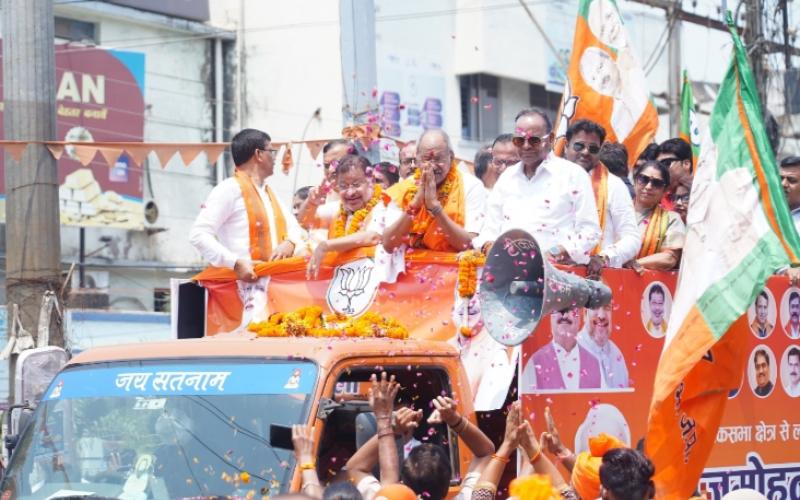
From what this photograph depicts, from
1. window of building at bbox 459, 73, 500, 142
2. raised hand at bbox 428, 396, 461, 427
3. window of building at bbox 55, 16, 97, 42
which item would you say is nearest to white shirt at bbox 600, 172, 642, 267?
raised hand at bbox 428, 396, 461, 427

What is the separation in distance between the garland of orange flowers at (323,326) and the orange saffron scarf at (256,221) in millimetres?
1545

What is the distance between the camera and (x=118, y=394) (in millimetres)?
5062

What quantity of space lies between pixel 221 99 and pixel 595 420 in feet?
64.0

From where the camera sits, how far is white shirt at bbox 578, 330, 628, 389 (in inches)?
229

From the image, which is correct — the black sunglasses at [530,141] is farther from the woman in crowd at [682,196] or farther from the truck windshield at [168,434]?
the truck windshield at [168,434]

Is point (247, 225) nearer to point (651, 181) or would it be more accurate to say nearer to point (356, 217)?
point (356, 217)

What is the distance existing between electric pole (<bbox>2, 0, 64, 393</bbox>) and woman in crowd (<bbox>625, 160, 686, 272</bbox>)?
4.60 metres

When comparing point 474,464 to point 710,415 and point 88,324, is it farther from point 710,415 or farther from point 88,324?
point 88,324

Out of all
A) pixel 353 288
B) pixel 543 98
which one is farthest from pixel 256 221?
pixel 543 98

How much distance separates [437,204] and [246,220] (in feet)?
4.85

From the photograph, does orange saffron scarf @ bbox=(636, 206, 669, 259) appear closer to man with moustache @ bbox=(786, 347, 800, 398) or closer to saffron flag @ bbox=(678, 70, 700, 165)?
man with moustache @ bbox=(786, 347, 800, 398)

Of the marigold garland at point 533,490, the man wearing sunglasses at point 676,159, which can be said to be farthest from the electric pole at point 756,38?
the marigold garland at point 533,490

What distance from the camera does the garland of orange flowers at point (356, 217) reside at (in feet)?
22.4

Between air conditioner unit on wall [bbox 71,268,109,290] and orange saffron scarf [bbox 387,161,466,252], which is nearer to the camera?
orange saffron scarf [bbox 387,161,466,252]
